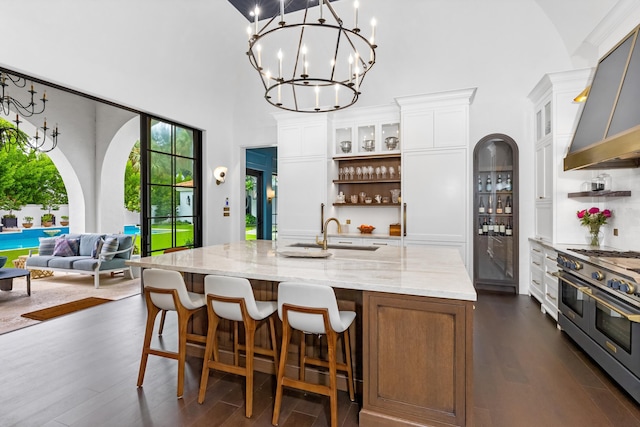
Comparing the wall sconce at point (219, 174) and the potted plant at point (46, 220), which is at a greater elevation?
the wall sconce at point (219, 174)

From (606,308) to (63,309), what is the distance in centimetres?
571

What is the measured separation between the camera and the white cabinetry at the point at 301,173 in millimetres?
5289

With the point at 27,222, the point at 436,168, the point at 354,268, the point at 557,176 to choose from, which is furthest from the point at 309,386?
the point at 27,222

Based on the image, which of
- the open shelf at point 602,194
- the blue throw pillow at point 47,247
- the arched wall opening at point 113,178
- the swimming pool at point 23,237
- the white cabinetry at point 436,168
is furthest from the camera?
the swimming pool at point 23,237

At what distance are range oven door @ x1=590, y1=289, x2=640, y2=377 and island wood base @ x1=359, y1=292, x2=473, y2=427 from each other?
129 cm

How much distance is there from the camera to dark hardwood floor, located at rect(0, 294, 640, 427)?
6.63 ft

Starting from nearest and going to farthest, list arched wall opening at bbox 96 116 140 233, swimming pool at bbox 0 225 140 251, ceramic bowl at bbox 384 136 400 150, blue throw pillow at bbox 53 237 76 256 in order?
ceramic bowl at bbox 384 136 400 150 < blue throw pillow at bbox 53 237 76 256 < arched wall opening at bbox 96 116 140 233 < swimming pool at bbox 0 225 140 251

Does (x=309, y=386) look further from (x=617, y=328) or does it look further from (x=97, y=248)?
(x=97, y=248)

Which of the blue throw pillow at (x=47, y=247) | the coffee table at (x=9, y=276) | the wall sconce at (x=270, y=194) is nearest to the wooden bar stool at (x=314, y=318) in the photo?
the coffee table at (x=9, y=276)

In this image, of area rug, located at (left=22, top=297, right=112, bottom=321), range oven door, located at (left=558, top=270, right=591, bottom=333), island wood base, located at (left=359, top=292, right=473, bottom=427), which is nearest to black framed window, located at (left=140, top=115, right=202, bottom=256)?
area rug, located at (left=22, top=297, right=112, bottom=321)

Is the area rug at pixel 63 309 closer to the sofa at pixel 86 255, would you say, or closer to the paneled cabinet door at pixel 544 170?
the sofa at pixel 86 255

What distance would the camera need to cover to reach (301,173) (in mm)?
5418

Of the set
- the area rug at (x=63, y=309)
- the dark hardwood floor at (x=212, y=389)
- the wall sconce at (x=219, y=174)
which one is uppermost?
the wall sconce at (x=219, y=174)

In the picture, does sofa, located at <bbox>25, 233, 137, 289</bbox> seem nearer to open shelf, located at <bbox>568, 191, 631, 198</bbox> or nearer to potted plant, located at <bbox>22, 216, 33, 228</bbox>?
potted plant, located at <bbox>22, 216, 33, 228</bbox>
